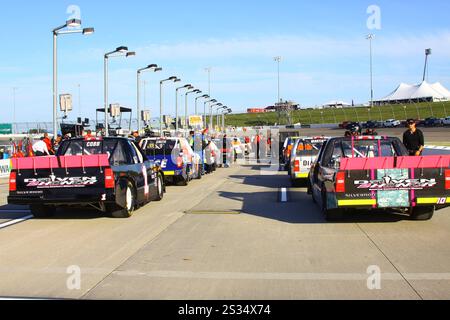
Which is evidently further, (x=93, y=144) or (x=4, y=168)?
(x=4, y=168)

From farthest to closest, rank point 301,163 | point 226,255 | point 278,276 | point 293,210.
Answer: point 301,163
point 293,210
point 226,255
point 278,276

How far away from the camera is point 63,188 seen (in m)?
10.8

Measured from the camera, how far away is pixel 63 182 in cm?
1078

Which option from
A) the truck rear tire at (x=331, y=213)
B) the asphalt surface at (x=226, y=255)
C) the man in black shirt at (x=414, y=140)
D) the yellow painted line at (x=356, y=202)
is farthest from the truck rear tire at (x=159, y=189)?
the man in black shirt at (x=414, y=140)

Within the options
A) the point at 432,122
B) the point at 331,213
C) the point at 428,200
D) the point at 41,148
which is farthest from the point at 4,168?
the point at 432,122

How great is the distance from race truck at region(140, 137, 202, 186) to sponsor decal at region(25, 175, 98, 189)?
741 cm

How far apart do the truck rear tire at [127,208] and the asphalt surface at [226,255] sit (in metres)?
0.23

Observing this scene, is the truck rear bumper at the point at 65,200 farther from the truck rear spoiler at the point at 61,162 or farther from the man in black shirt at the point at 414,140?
the man in black shirt at the point at 414,140

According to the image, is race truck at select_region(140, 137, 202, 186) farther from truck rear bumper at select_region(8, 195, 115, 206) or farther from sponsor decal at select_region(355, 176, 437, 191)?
sponsor decal at select_region(355, 176, 437, 191)

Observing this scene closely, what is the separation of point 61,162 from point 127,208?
1619mm

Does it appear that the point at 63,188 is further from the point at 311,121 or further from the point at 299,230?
the point at 311,121

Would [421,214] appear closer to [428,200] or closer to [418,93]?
[428,200]
